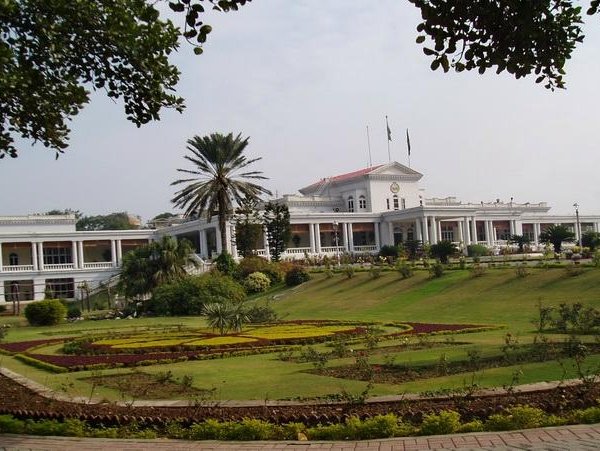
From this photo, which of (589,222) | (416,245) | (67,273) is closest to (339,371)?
(416,245)

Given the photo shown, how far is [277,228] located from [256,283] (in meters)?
8.60

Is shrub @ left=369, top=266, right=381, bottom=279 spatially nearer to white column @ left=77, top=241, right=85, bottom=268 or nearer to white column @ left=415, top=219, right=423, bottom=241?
white column @ left=415, top=219, right=423, bottom=241

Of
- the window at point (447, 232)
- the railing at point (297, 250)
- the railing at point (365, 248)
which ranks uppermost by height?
the window at point (447, 232)

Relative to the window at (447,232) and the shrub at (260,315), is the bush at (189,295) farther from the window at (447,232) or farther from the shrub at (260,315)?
the window at (447,232)

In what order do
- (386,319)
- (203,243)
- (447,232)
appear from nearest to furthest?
1. (386,319)
2. (203,243)
3. (447,232)

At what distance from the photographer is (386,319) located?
26109mm

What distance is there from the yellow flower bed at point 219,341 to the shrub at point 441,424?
1107 cm

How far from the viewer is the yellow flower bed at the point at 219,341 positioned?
57.4 ft

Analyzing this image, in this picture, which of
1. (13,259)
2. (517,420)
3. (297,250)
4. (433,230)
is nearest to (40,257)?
(13,259)

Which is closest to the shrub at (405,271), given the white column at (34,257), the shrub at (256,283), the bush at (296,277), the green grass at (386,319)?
the green grass at (386,319)

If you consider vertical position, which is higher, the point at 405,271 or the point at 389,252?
the point at 389,252

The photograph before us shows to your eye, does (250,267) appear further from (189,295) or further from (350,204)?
(350,204)

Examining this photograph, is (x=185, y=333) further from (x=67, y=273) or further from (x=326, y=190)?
(x=326, y=190)

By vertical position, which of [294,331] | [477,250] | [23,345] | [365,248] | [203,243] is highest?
[203,243]
